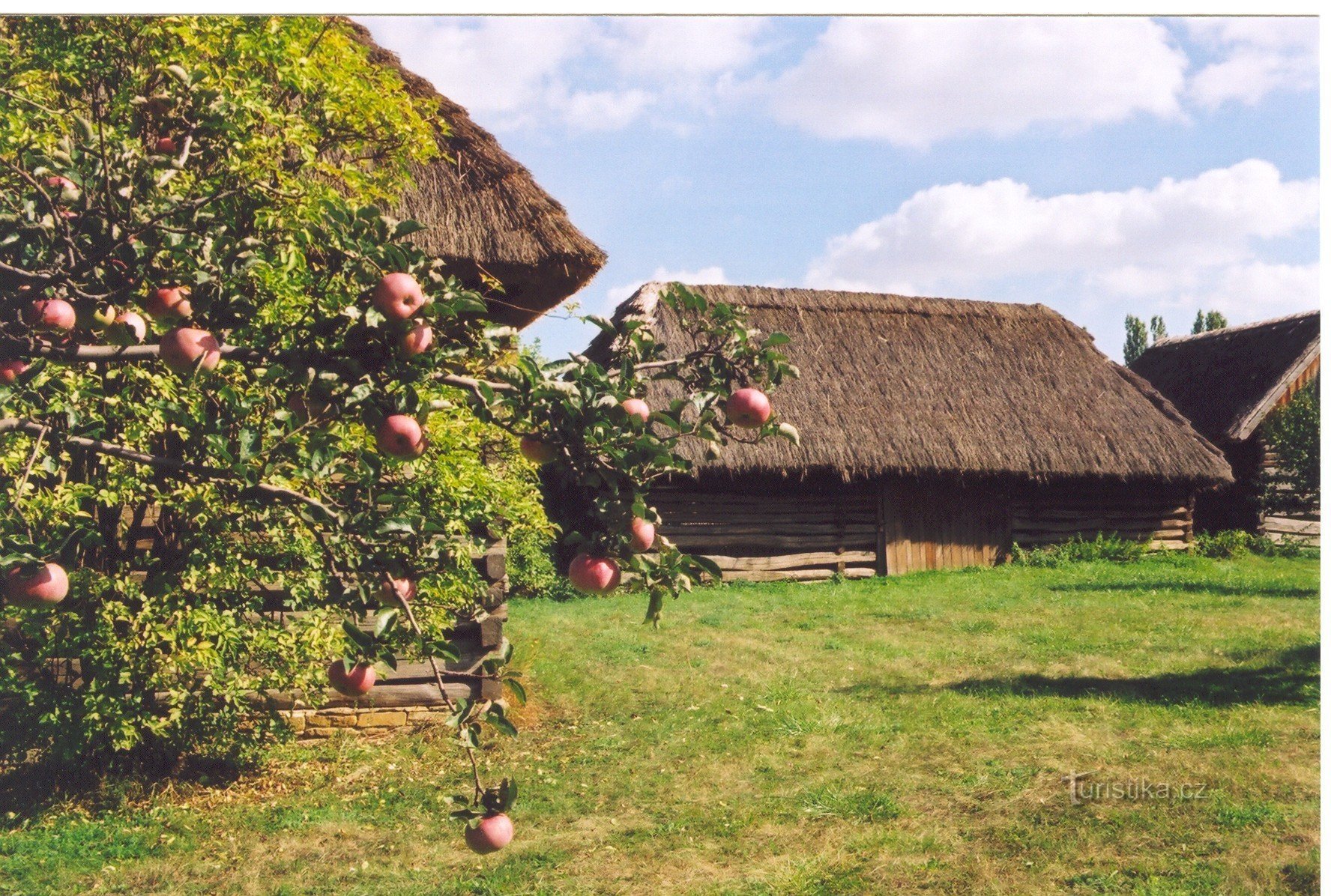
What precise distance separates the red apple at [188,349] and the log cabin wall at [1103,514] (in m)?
14.9

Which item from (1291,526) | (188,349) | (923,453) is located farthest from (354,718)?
(1291,526)

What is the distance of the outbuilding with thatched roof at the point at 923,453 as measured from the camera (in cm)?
1445

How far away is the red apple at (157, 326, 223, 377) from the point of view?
2367 millimetres

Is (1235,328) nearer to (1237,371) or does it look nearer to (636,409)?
(1237,371)

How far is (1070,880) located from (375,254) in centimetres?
399

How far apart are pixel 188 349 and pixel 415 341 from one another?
547 millimetres

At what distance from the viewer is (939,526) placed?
15.3m

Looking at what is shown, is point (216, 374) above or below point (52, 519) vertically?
above

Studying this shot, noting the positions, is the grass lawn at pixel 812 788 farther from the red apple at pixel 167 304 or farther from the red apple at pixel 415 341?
the red apple at pixel 167 304

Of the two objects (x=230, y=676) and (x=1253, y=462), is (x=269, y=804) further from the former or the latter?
(x=1253, y=462)

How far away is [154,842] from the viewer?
4996mm

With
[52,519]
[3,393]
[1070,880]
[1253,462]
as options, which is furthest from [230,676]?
[1253,462]

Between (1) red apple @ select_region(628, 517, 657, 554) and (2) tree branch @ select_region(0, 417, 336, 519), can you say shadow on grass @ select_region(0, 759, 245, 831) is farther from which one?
(1) red apple @ select_region(628, 517, 657, 554)

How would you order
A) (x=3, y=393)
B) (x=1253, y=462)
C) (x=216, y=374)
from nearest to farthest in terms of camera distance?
(x=3, y=393)
(x=216, y=374)
(x=1253, y=462)
